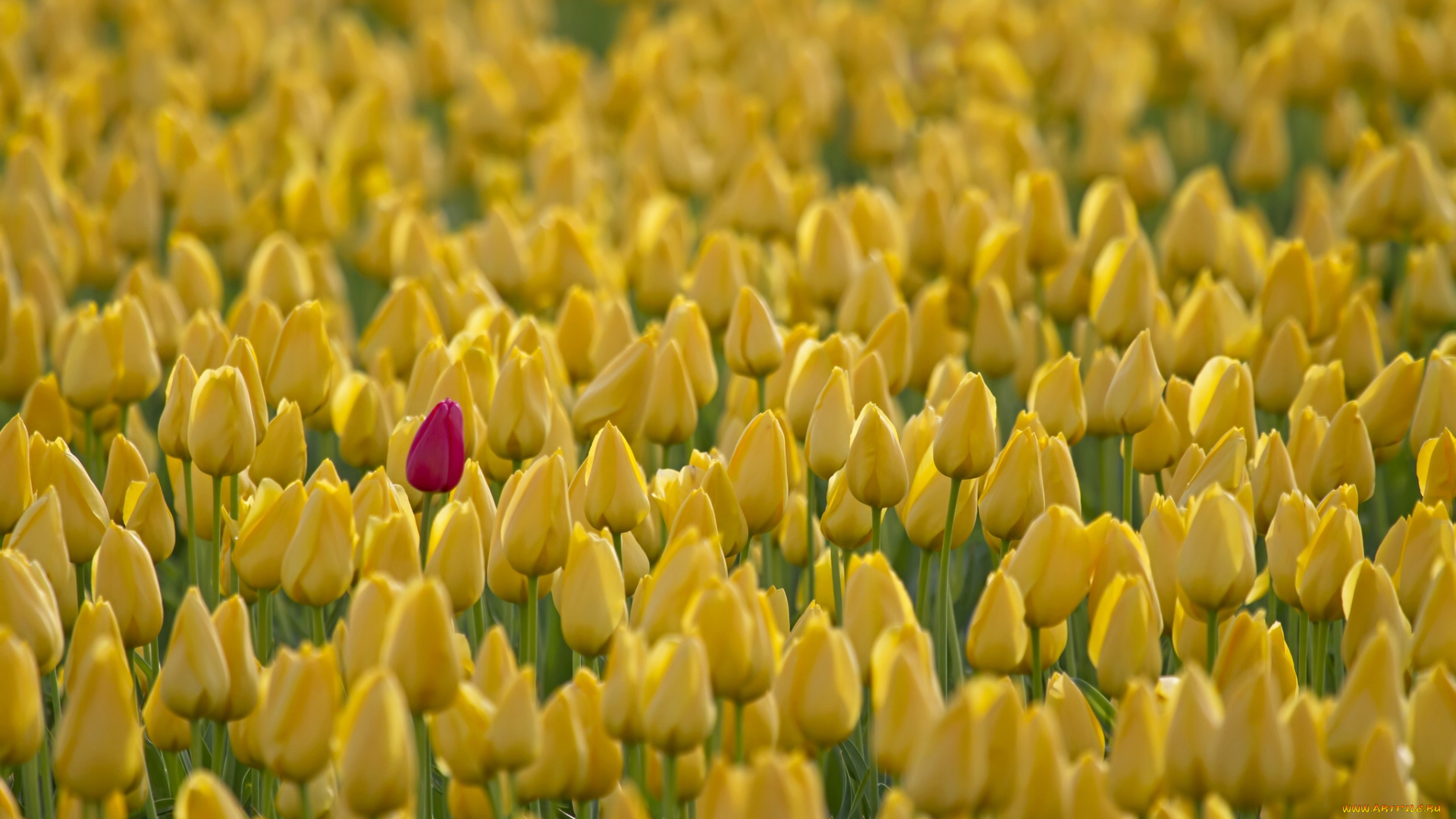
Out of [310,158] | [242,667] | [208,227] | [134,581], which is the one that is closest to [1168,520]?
[242,667]

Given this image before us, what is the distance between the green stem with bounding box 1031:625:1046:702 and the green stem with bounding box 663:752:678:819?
1.59 ft

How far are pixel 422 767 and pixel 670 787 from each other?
37cm

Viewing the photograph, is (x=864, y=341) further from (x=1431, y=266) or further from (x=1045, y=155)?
(x=1045, y=155)

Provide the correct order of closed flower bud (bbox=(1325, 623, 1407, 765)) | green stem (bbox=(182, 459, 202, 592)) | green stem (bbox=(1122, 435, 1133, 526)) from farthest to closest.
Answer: green stem (bbox=(1122, 435, 1133, 526)) → green stem (bbox=(182, 459, 202, 592)) → closed flower bud (bbox=(1325, 623, 1407, 765))

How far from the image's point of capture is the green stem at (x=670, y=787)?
1594 millimetres

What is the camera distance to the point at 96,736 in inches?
57.9

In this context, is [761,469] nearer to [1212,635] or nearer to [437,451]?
[437,451]

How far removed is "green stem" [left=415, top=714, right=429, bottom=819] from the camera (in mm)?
1807

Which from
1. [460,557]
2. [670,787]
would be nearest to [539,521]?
[460,557]

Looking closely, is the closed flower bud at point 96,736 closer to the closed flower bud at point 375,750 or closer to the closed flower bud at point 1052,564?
the closed flower bud at point 375,750

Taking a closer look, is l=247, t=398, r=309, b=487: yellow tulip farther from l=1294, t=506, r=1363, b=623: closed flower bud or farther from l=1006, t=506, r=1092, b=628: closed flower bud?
l=1294, t=506, r=1363, b=623: closed flower bud

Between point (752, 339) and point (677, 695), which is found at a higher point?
point (752, 339)

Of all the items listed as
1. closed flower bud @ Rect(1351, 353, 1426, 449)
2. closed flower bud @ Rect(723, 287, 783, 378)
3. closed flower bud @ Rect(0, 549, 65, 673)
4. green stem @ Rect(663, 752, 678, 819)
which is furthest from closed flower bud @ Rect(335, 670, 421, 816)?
closed flower bud @ Rect(1351, 353, 1426, 449)

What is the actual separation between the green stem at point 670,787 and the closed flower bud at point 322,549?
0.47 metres
